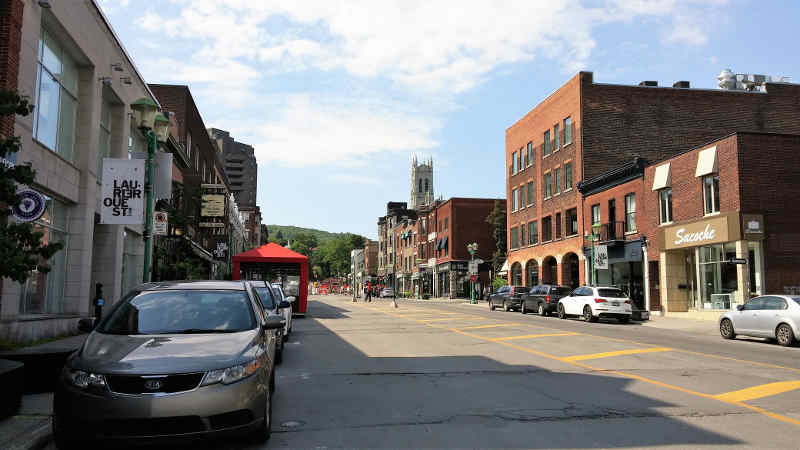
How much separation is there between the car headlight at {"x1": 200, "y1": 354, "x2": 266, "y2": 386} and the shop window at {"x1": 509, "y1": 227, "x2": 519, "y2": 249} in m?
49.1

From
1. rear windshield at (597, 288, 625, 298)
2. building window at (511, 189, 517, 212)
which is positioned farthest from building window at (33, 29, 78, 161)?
building window at (511, 189, 517, 212)

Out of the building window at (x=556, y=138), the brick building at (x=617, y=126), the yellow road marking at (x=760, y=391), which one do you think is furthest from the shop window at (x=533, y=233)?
the yellow road marking at (x=760, y=391)

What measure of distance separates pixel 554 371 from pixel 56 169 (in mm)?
12842

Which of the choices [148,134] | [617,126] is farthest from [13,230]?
[617,126]

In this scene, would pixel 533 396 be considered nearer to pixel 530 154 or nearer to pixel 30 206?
pixel 30 206

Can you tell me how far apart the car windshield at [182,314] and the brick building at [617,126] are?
36.0m

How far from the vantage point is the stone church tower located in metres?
161

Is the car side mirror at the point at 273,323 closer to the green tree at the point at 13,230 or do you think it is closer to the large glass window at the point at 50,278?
the green tree at the point at 13,230

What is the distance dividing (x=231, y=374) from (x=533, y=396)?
478cm

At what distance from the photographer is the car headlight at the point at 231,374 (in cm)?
536

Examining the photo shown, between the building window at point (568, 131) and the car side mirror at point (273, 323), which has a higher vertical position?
the building window at point (568, 131)

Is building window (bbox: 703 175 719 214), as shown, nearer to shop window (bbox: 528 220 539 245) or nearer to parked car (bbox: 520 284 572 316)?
parked car (bbox: 520 284 572 316)

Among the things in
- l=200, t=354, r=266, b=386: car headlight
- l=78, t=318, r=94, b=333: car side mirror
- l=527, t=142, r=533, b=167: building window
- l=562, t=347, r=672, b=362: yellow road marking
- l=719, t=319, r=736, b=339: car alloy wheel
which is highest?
l=527, t=142, r=533, b=167: building window

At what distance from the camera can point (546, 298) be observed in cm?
3203
